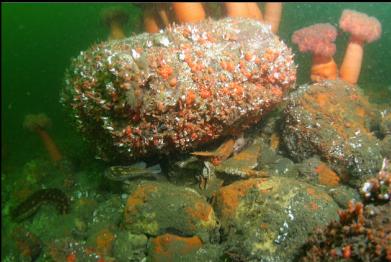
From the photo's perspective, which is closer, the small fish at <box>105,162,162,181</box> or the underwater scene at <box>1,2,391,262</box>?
the underwater scene at <box>1,2,391,262</box>

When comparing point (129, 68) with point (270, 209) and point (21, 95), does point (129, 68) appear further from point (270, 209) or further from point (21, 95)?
point (21, 95)

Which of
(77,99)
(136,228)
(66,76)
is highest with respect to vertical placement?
(66,76)

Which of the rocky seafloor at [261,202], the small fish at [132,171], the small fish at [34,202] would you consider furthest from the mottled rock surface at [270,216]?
the small fish at [34,202]

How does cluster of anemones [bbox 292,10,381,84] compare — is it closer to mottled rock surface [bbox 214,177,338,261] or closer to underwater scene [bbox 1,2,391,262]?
underwater scene [bbox 1,2,391,262]

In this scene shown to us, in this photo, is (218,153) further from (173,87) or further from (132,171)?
(132,171)

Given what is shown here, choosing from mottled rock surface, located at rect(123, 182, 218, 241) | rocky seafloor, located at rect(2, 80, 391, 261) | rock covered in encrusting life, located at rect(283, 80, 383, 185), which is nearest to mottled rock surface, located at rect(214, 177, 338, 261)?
rocky seafloor, located at rect(2, 80, 391, 261)

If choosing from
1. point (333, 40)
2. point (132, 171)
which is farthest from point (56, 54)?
point (333, 40)

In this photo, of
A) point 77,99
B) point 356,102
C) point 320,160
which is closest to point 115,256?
point 77,99
